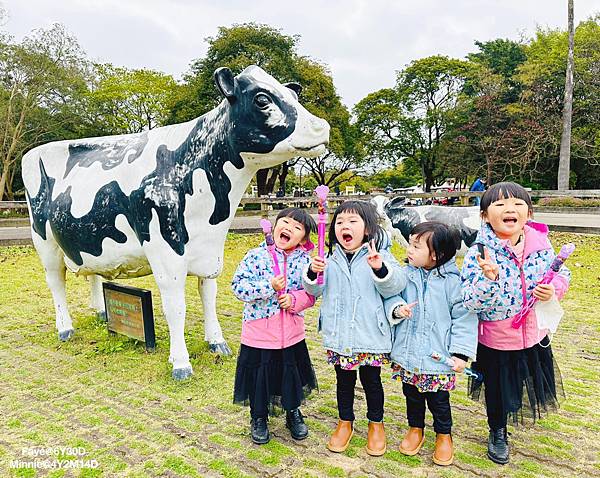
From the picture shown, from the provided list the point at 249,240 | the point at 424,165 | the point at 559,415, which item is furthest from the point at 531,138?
the point at 559,415

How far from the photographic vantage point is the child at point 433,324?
93.7 inches

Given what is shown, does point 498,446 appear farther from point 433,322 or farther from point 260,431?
point 260,431

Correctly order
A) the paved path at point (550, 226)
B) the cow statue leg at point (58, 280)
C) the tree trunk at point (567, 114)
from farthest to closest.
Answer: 1. the tree trunk at point (567, 114)
2. the paved path at point (550, 226)
3. the cow statue leg at point (58, 280)

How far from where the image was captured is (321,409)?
315cm

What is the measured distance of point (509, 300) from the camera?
2365 mm

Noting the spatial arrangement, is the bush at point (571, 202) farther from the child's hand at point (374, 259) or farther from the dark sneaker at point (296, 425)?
the child's hand at point (374, 259)

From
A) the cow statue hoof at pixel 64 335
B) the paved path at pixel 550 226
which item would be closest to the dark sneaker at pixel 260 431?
the cow statue hoof at pixel 64 335

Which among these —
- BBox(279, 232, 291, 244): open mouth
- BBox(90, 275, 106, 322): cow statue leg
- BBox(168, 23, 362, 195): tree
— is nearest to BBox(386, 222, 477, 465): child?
BBox(279, 232, 291, 244): open mouth

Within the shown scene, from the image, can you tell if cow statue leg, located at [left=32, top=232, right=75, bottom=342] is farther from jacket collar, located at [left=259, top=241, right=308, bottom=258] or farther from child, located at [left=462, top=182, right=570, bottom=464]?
child, located at [left=462, top=182, right=570, bottom=464]

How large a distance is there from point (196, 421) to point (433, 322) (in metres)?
1.63

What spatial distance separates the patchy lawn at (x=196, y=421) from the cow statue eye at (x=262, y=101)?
2.01 m

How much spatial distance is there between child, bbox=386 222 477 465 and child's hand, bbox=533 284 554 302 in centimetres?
31

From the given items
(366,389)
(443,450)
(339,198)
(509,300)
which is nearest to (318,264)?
(366,389)

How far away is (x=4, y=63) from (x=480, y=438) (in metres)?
27.4
